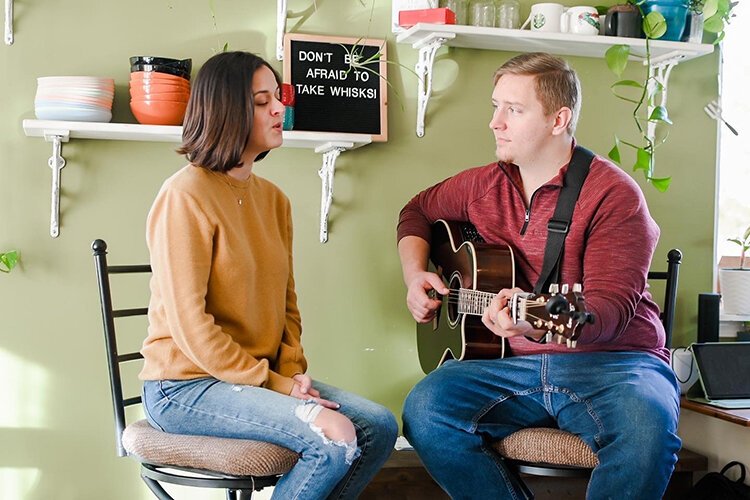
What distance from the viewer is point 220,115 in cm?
195

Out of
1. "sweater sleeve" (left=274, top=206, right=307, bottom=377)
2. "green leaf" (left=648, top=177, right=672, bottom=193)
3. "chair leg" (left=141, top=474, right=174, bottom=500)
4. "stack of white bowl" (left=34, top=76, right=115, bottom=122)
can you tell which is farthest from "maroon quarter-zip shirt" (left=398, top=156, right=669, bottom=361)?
"stack of white bowl" (left=34, top=76, right=115, bottom=122)

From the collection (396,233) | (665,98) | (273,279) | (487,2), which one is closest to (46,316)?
(273,279)

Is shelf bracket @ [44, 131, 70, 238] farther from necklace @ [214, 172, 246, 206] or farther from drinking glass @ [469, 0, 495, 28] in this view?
drinking glass @ [469, 0, 495, 28]

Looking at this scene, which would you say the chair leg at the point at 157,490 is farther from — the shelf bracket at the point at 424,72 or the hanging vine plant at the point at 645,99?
the hanging vine plant at the point at 645,99

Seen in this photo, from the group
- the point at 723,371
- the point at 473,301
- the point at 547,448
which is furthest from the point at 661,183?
the point at 547,448

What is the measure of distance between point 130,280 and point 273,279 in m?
0.64

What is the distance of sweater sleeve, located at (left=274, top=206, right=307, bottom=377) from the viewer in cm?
204

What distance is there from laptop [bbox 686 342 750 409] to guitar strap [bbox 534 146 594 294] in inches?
32.5

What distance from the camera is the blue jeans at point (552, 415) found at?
1.88 m

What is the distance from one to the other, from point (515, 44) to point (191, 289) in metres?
1.32

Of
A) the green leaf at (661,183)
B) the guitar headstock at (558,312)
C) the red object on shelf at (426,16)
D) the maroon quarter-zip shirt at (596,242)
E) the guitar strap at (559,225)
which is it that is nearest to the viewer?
the guitar headstock at (558,312)

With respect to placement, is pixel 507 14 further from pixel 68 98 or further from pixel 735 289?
pixel 68 98

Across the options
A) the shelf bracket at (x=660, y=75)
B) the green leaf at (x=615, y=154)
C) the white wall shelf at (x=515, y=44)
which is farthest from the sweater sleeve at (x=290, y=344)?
the shelf bracket at (x=660, y=75)

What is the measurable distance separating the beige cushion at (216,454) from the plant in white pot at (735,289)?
65.0 inches
